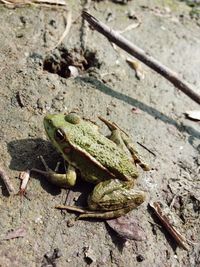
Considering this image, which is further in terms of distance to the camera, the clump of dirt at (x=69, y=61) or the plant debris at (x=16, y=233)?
the clump of dirt at (x=69, y=61)

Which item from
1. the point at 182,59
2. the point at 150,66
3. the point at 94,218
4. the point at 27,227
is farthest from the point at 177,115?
the point at 27,227

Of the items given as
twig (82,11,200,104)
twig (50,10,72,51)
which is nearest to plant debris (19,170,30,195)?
twig (50,10,72,51)

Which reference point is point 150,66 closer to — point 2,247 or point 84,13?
point 84,13

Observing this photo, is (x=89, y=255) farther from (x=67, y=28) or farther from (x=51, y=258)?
(x=67, y=28)

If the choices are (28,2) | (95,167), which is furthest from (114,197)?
(28,2)

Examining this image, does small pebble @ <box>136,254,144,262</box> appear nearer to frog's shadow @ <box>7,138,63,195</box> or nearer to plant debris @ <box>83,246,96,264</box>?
plant debris @ <box>83,246,96,264</box>

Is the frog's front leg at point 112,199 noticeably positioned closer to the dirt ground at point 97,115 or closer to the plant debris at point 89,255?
the dirt ground at point 97,115

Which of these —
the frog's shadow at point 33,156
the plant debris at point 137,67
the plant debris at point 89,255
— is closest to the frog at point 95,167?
the frog's shadow at point 33,156
